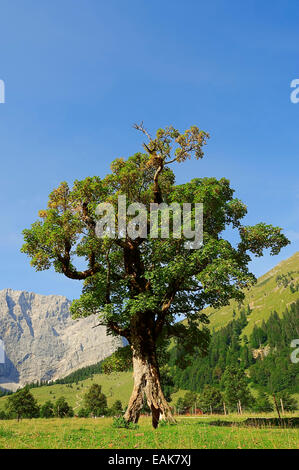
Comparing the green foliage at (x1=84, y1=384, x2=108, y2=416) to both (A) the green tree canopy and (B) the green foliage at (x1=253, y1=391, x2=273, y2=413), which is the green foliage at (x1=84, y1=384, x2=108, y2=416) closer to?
(B) the green foliage at (x1=253, y1=391, x2=273, y2=413)

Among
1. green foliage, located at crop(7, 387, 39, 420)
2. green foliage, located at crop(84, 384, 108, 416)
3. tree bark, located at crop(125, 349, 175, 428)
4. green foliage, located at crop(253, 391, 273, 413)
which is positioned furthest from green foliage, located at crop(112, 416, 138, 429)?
green foliage, located at crop(84, 384, 108, 416)

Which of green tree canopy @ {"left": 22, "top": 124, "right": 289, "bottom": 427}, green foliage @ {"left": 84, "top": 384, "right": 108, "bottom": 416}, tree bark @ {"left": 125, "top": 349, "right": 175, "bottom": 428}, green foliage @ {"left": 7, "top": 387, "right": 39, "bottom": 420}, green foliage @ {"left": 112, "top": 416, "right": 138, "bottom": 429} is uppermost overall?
green tree canopy @ {"left": 22, "top": 124, "right": 289, "bottom": 427}

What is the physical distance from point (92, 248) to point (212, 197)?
10.8m

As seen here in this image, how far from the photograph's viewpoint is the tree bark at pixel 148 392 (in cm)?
2462

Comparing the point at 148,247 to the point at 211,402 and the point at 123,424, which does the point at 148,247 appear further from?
the point at 211,402

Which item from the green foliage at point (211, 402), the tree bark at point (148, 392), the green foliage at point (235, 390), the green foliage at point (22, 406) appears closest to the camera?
the tree bark at point (148, 392)

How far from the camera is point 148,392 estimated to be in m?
25.3

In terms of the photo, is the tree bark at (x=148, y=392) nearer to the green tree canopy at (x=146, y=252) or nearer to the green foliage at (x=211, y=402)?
the green tree canopy at (x=146, y=252)

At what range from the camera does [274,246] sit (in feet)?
95.3

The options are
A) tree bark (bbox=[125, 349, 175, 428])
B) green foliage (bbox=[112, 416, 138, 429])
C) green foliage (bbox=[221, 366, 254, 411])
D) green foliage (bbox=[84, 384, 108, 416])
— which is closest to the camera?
green foliage (bbox=[112, 416, 138, 429])

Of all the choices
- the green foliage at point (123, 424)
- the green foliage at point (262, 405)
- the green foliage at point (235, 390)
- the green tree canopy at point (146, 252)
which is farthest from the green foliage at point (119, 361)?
the green foliage at point (262, 405)

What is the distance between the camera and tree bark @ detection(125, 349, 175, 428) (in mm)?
24625
